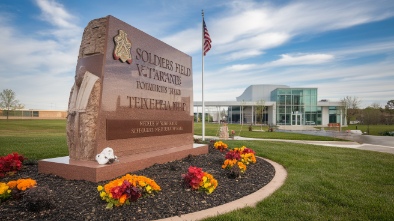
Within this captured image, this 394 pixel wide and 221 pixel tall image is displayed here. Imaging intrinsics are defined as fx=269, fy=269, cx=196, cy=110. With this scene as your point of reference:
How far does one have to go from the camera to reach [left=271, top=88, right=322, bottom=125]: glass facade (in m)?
45.6

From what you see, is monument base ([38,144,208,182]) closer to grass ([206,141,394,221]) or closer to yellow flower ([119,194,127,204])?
yellow flower ([119,194,127,204])

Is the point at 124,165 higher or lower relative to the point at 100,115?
lower

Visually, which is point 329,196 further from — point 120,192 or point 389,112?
point 389,112

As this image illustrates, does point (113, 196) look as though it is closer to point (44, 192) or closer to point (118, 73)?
point (44, 192)

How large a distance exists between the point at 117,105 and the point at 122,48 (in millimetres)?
1342

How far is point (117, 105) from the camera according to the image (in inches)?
246

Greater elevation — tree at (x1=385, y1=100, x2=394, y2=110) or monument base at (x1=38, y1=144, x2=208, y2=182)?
tree at (x1=385, y1=100, x2=394, y2=110)

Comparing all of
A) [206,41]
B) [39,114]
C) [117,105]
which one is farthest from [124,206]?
[39,114]

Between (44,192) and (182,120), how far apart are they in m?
5.73

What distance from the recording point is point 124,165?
18.5 feet

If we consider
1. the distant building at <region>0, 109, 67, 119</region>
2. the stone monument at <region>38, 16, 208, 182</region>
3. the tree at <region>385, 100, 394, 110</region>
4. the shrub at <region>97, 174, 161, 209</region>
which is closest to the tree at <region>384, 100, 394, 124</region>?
the tree at <region>385, 100, 394, 110</region>

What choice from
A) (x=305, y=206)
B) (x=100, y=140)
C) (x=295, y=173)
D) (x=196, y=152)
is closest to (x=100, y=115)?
(x=100, y=140)

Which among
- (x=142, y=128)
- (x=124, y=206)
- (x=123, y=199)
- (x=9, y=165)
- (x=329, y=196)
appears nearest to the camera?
(x=123, y=199)

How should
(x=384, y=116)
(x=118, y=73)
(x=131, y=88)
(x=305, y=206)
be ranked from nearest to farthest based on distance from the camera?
(x=305, y=206) → (x=118, y=73) → (x=131, y=88) → (x=384, y=116)
